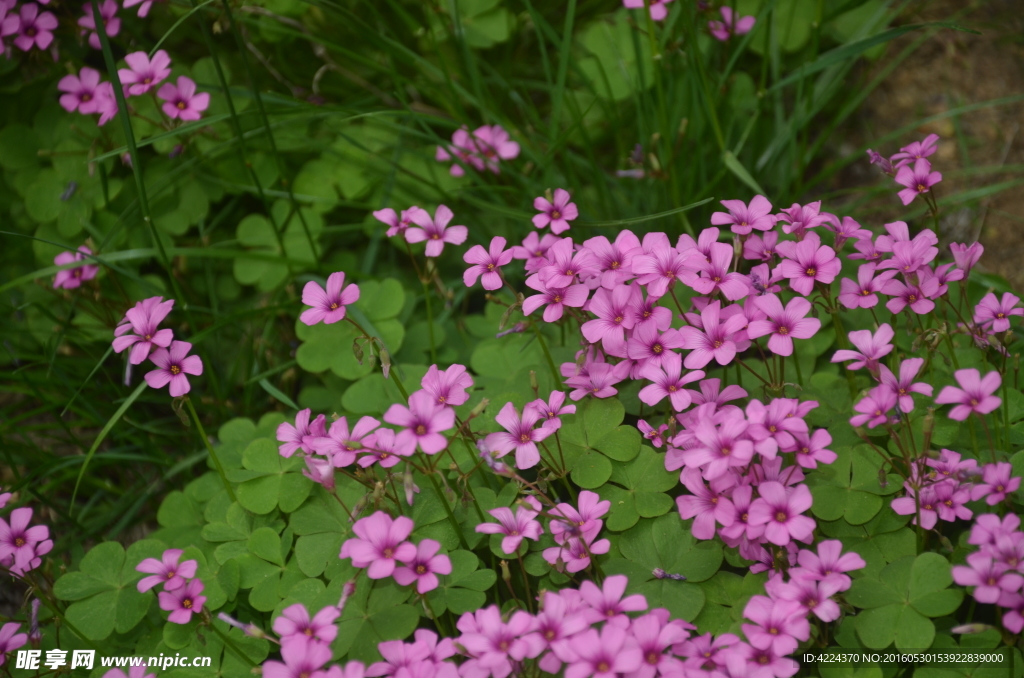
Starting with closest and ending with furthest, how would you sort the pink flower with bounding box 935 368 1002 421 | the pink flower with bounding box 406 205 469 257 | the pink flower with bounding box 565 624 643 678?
the pink flower with bounding box 565 624 643 678 < the pink flower with bounding box 935 368 1002 421 < the pink flower with bounding box 406 205 469 257

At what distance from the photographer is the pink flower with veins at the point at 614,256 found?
218 centimetres

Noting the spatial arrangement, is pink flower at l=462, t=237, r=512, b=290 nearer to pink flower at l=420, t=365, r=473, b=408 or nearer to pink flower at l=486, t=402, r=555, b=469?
pink flower at l=420, t=365, r=473, b=408

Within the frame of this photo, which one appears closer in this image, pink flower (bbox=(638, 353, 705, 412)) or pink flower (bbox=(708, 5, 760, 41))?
pink flower (bbox=(638, 353, 705, 412))

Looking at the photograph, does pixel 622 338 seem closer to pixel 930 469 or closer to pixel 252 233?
pixel 930 469

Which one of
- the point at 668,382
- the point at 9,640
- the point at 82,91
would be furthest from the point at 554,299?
the point at 82,91

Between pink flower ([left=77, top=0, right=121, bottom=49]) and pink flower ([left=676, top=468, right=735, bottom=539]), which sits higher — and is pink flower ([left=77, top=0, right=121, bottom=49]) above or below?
above

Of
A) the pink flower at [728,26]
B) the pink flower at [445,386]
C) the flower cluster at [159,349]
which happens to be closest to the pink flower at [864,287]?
the pink flower at [445,386]

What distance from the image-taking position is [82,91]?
3207 mm

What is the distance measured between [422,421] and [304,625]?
0.60 metres

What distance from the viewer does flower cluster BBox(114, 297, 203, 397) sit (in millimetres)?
2225

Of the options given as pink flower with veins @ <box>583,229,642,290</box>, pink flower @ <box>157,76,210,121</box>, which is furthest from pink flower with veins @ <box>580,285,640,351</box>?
pink flower @ <box>157,76,210,121</box>

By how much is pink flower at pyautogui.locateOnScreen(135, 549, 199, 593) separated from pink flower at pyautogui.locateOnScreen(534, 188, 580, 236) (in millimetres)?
1533

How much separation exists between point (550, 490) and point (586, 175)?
1.71m

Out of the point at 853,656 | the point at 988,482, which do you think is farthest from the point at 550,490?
the point at 988,482
